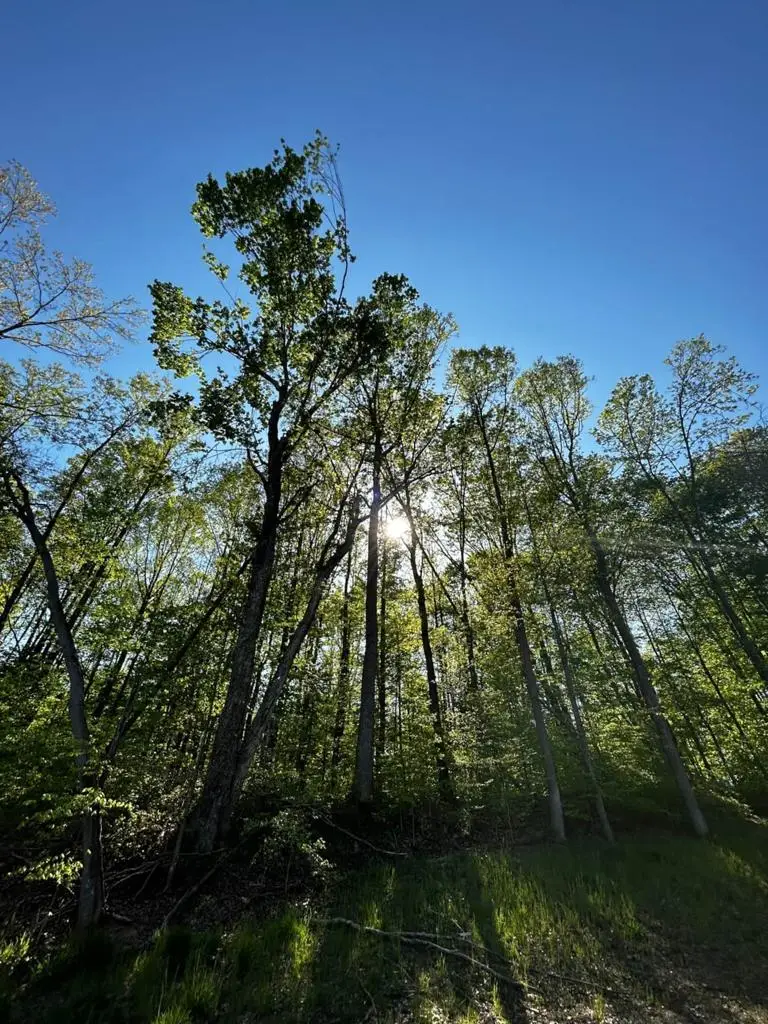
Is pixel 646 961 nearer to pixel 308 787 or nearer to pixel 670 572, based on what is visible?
pixel 308 787

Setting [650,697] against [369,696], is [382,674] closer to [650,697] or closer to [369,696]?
[369,696]

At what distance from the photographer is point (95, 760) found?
18.4 ft

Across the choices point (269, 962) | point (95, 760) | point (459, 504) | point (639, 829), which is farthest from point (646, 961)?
point (459, 504)

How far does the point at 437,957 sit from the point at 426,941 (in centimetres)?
26

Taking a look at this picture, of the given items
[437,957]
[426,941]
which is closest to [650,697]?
[426,941]

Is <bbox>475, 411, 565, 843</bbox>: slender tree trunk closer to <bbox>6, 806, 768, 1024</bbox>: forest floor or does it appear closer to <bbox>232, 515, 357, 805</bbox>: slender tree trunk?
<bbox>6, 806, 768, 1024</bbox>: forest floor

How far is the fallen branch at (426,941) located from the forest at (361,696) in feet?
0.17

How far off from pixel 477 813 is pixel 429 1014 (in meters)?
8.74

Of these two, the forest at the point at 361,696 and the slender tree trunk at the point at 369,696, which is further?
the slender tree trunk at the point at 369,696

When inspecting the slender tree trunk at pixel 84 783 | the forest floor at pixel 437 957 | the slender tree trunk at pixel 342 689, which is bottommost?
the forest floor at pixel 437 957

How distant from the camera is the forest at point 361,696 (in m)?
4.75

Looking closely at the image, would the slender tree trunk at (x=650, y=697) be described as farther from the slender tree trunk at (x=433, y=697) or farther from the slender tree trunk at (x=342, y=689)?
the slender tree trunk at (x=342, y=689)

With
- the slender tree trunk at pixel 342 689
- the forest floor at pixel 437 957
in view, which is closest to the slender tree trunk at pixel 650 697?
the forest floor at pixel 437 957

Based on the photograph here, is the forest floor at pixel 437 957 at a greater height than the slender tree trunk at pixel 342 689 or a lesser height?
lesser
